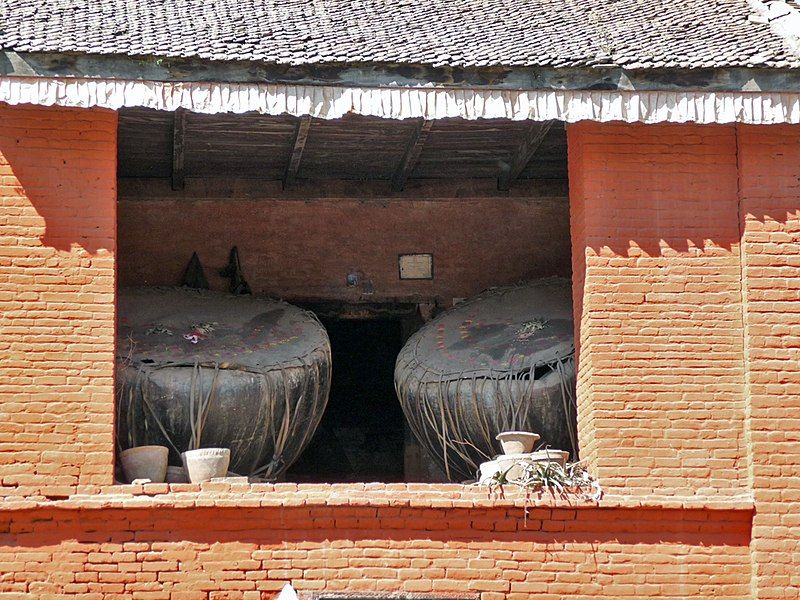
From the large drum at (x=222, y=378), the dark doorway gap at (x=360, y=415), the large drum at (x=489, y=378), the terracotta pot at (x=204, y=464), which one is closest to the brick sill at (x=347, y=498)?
the terracotta pot at (x=204, y=464)

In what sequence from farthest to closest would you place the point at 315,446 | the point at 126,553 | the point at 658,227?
the point at 315,446 < the point at 658,227 < the point at 126,553

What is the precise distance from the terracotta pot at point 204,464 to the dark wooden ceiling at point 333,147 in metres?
2.89

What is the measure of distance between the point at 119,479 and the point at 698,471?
166 inches

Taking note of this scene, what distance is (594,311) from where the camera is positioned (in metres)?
12.8

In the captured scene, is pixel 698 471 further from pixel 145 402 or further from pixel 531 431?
pixel 145 402

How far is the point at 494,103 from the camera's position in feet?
41.8

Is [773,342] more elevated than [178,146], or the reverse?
[178,146]

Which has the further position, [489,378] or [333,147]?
[333,147]

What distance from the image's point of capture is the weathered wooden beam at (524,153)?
14414mm

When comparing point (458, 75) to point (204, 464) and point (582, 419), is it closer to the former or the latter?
point (582, 419)

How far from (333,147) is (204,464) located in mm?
3500

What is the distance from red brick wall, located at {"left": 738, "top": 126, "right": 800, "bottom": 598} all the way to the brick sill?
0.29 metres

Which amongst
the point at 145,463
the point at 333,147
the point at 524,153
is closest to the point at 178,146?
the point at 333,147

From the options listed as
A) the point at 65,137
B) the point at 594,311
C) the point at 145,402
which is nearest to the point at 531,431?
the point at 594,311
